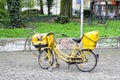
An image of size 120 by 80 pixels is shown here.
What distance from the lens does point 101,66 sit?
1177 centimetres

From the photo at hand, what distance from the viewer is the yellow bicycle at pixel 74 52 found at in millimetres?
10523

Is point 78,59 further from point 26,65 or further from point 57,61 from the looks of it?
point 26,65

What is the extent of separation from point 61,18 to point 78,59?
14797 mm

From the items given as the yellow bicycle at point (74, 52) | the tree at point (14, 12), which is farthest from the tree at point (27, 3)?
the yellow bicycle at point (74, 52)

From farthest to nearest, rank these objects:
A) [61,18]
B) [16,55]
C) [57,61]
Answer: [61,18] < [16,55] < [57,61]

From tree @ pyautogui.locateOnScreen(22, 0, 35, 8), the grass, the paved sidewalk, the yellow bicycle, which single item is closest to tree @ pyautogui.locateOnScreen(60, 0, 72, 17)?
tree @ pyautogui.locateOnScreen(22, 0, 35, 8)

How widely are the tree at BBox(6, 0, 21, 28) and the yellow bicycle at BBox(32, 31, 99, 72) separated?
10.7 metres

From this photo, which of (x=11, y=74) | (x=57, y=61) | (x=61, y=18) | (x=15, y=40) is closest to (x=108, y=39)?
(x=15, y=40)

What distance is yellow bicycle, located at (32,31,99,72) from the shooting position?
10.5 meters

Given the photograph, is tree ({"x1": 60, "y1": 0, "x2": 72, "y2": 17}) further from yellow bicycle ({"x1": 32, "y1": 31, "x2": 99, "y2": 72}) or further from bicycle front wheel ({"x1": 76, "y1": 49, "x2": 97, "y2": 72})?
bicycle front wheel ({"x1": 76, "y1": 49, "x2": 97, "y2": 72})

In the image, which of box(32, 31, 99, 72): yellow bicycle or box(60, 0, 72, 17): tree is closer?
box(32, 31, 99, 72): yellow bicycle

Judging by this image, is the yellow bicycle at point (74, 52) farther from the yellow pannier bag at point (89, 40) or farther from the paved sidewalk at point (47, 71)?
the paved sidewalk at point (47, 71)

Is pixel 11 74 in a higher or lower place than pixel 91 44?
lower

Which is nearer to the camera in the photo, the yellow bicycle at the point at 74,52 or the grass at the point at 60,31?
the yellow bicycle at the point at 74,52
